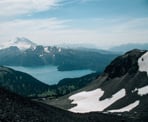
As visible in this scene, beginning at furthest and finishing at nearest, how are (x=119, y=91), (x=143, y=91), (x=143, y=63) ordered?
(x=143, y=63)
(x=119, y=91)
(x=143, y=91)

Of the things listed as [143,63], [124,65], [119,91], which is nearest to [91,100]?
[119,91]

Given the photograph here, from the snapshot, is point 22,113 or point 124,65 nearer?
point 22,113

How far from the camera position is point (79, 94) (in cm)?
17388

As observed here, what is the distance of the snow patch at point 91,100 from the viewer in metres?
138

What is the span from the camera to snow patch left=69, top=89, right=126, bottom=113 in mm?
137500

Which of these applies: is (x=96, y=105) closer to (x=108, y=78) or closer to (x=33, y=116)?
(x=108, y=78)

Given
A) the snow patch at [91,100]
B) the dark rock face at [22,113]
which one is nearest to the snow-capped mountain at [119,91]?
the snow patch at [91,100]

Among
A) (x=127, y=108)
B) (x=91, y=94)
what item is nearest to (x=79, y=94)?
(x=91, y=94)

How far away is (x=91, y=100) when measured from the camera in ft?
507

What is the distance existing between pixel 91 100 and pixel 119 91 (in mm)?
15680

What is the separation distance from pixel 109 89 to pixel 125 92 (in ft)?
54.6

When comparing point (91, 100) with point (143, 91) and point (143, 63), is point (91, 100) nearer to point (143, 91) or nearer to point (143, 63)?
point (143, 63)

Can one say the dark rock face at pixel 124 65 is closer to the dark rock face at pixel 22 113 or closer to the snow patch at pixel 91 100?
the snow patch at pixel 91 100

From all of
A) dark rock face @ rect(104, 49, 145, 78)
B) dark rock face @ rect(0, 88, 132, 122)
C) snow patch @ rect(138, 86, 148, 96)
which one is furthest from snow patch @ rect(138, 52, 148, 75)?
dark rock face @ rect(0, 88, 132, 122)
